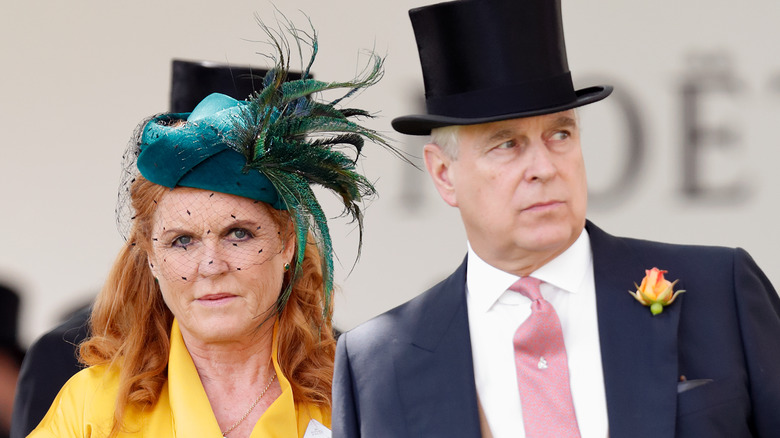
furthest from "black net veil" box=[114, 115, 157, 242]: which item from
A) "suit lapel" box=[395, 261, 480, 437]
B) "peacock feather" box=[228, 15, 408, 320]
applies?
"suit lapel" box=[395, 261, 480, 437]

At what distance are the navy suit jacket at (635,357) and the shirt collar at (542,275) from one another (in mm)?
30

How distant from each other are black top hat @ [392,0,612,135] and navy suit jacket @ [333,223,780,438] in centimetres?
36

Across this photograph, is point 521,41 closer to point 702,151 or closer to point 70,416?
point 70,416

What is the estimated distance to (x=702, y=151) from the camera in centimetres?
441

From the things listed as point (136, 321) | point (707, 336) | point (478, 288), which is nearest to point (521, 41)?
point (478, 288)

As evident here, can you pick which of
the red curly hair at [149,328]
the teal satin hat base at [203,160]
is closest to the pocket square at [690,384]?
the red curly hair at [149,328]

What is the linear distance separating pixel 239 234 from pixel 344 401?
0.68m

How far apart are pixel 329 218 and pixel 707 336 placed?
237 centimetres

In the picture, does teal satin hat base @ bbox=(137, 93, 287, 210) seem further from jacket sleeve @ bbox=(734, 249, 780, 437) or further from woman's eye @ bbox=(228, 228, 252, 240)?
jacket sleeve @ bbox=(734, 249, 780, 437)

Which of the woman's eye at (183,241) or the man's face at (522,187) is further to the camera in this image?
the woman's eye at (183,241)

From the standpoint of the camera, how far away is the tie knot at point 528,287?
2584 millimetres

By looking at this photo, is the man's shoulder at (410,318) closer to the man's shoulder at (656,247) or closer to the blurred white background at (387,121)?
the man's shoulder at (656,247)

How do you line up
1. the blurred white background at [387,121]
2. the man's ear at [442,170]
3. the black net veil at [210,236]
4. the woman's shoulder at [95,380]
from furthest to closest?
the blurred white background at [387,121], the woman's shoulder at [95,380], the black net veil at [210,236], the man's ear at [442,170]

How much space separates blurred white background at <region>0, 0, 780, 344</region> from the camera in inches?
173
